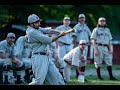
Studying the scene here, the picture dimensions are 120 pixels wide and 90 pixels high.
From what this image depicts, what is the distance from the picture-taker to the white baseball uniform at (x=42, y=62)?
10.6 m

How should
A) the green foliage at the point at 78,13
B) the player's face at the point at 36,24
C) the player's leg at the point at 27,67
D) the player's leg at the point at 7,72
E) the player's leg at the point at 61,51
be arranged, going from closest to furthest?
the player's face at the point at 36,24 → the player's leg at the point at 7,72 → the player's leg at the point at 27,67 → the player's leg at the point at 61,51 → the green foliage at the point at 78,13

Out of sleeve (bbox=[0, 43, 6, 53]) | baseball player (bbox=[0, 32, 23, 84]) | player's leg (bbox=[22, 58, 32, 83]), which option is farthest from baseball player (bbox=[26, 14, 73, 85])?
player's leg (bbox=[22, 58, 32, 83])

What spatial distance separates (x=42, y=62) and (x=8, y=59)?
2085mm

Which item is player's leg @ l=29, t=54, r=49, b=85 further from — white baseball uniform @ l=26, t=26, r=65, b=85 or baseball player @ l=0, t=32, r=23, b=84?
baseball player @ l=0, t=32, r=23, b=84

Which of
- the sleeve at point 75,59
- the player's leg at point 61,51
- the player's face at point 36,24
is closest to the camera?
the player's face at point 36,24

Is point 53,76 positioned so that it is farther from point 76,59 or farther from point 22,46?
point 76,59

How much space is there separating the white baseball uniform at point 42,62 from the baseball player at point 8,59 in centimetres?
183

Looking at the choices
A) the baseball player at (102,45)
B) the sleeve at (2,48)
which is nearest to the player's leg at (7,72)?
the sleeve at (2,48)

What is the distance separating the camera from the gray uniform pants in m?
10.6

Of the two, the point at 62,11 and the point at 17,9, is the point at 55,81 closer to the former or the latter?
the point at 17,9

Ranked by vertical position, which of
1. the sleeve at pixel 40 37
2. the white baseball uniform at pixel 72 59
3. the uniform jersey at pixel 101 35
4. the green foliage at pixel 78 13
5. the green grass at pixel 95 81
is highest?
the green foliage at pixel 78 13

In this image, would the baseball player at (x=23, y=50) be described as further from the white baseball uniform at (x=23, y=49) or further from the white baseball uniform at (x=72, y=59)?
the white baseball uniform at (x=72, y=59)

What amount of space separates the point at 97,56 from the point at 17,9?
12573 millimetres

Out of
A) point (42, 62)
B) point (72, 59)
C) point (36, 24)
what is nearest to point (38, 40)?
point (36, 24)
